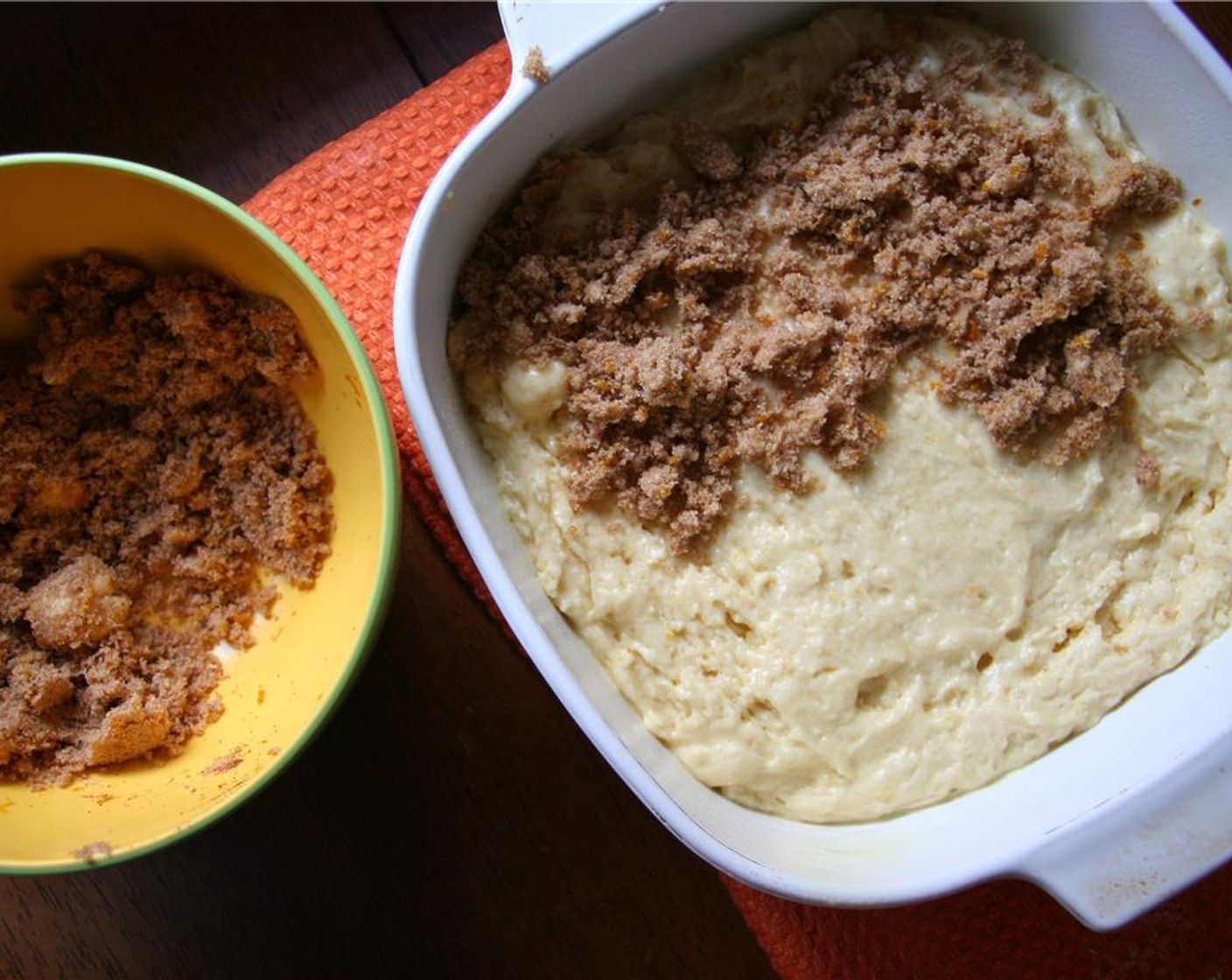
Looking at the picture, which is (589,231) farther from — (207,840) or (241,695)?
(207,840)

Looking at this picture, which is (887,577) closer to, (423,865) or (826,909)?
(826,909)

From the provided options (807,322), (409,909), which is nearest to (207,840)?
(409,909)

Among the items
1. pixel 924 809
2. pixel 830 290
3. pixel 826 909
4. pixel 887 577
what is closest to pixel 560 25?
pixel 830 290

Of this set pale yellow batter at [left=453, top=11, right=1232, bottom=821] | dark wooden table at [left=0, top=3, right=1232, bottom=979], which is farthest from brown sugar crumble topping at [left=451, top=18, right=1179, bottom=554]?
dark wooden table at [left=0, top=3, right=1232, bottom=979]

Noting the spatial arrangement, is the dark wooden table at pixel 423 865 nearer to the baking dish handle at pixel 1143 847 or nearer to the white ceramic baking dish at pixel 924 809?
the white ceramic baking dish at pixel 924 809

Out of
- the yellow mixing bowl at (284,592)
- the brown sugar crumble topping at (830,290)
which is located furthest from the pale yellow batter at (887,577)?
the yellow mixing bowl at (284,592)

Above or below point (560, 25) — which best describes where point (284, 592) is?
below
